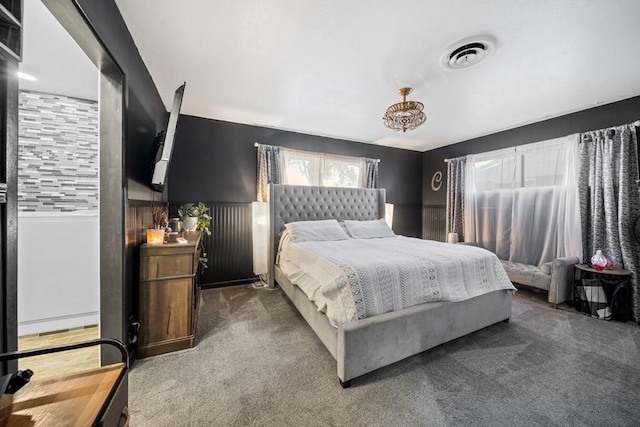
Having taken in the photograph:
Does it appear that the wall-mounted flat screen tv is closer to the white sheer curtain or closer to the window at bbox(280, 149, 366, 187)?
the window at bbox(280, 149, 366, 187)

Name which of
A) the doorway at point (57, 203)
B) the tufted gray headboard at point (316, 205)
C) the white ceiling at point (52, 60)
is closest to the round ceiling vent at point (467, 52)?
the tufted gray headboard at point (316, 205)

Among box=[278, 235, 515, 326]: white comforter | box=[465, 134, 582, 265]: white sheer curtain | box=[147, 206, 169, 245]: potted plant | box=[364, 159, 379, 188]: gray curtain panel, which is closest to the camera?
box=[278, 235, 515, 326]: white comforter

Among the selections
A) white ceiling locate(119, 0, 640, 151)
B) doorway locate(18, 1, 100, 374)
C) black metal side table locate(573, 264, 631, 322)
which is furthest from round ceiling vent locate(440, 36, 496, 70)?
doorway locate(18, 1, 100, 374)

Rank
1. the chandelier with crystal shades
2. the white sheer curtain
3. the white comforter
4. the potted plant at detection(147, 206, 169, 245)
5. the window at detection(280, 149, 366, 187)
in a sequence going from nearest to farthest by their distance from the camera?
the white comforter → the potted plant at detection(147, 206, 169, 245) → the chandelier with crystal shades → the white sheer curtain → the window at detection(280, 149, 366, 187)

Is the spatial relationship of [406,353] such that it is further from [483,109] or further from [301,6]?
[483,109]

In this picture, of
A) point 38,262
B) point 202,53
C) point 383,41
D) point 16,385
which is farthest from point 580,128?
point 38,262

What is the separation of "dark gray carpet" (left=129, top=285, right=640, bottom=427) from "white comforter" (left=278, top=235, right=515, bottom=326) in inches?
17.9

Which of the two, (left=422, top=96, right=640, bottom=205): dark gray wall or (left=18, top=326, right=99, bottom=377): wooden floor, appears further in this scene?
(left=422, top=96, right=640, bottom=205): dark gray wall

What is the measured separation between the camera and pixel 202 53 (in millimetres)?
2125

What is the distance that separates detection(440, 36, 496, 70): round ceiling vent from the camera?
6.30 ft

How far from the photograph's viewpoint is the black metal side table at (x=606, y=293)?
2629mm

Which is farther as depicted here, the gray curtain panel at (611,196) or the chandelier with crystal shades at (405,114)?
the gray curtain panel at (611,196)

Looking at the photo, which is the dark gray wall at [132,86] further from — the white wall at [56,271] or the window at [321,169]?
the window at [321,169]

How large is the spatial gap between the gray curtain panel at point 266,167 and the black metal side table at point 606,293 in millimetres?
4265
